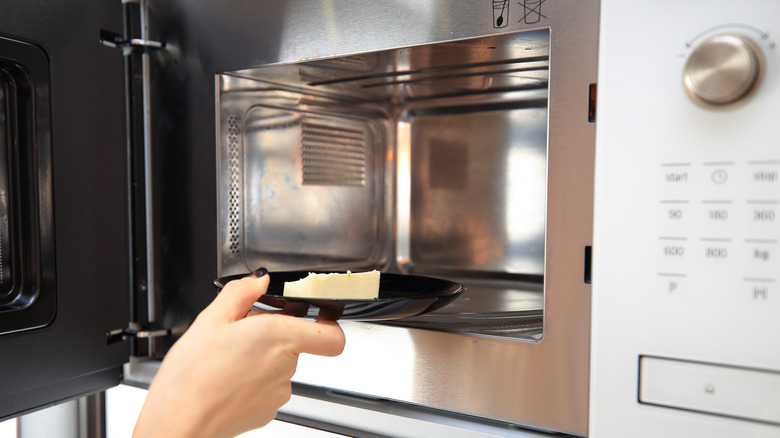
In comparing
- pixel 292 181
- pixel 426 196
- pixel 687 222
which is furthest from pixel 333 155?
pixel 687 222

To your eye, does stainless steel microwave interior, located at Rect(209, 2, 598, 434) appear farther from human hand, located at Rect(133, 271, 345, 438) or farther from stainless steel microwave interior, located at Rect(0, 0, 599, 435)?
human hand, located at Rect(133, 271, 345, 438)

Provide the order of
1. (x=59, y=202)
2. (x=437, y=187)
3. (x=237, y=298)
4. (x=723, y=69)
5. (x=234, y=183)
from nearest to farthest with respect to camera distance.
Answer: (x=723, y=69) < (x=237, y=298) < (x=59, y=202) < (x=234, y=183) < (x=437, y=187)

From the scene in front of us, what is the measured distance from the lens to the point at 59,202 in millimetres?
753

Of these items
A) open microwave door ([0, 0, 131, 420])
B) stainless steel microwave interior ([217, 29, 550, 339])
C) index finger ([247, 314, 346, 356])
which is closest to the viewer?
index finger ([247, 314, 346, 356])

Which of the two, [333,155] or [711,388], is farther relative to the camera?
[333,155]

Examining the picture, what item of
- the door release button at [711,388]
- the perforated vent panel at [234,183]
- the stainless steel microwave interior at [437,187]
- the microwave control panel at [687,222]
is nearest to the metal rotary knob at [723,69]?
the microwave control panel at [687,222]

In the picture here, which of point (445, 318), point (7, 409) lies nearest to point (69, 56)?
point (7, 409)

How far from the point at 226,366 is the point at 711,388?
0.42 metres

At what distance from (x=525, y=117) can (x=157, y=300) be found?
28.4 inches

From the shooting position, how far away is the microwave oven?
46cm

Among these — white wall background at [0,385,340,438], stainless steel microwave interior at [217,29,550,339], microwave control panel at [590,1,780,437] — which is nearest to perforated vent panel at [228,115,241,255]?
stainless steel microwave interior at [217,29,550,339]

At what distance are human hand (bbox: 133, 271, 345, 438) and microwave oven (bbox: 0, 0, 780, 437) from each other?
0.17 m

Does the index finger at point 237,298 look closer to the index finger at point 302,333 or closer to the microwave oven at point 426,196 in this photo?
the index finger at point 302,333

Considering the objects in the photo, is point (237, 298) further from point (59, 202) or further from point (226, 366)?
point (59, 202)
